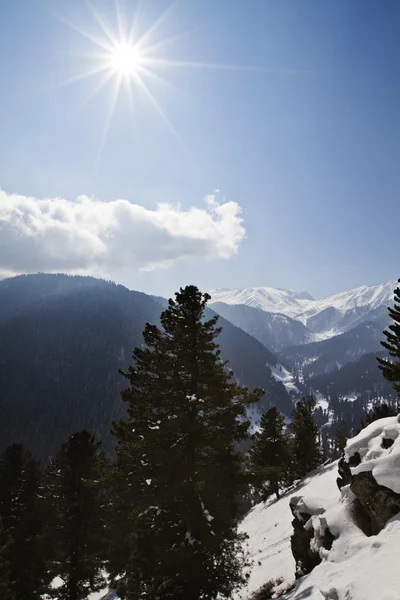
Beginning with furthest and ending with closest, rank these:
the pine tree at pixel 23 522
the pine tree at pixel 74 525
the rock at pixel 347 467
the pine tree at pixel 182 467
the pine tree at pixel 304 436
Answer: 1. the pine tree at pixel 304 436
2. the pine tree at pixel 23 522
3. the pine tree at pixel 74 525
4. the rock at pixel 347 467
5. the pine tree at pixel 182 467

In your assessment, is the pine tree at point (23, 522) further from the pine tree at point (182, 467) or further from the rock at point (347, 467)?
the rock at point (347, 467)

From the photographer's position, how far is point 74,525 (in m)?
21.7

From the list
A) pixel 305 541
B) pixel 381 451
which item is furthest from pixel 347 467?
pixel 305 541

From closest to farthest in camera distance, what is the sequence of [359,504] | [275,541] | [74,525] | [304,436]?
1. [359,504]
2. [74,525]
3. [275,541]
4. [304,436]

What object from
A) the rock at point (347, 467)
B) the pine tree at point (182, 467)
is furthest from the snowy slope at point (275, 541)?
the pine tree at point (182, 467)

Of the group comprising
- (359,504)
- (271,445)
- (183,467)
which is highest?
(183,467)

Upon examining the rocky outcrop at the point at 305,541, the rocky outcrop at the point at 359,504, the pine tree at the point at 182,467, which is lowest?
the rocky outcrop at the point at 305,541

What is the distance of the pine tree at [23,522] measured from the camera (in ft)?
72.6

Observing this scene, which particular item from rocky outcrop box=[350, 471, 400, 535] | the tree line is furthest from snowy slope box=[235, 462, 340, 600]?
rocky outcrop box=[350, 471, 400, 535]

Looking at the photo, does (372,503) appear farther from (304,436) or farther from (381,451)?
(304,436)

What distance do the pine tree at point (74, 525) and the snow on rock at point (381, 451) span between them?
15442mm

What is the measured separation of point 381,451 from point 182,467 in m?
8.44

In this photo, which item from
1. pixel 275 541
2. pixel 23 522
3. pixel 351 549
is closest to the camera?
pixel 351 549

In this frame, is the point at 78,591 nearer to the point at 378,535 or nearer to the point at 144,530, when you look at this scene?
the point at 144,530
